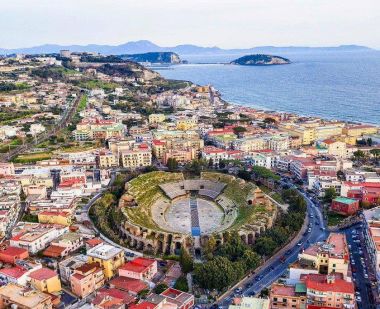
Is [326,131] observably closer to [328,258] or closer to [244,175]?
[244,175]

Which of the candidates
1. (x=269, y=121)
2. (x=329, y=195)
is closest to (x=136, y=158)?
(x=329, y=195)

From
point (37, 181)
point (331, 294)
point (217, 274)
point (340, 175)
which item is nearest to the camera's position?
point (331, 294)

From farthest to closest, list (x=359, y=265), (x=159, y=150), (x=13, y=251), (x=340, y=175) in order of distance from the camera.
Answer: (x=159, y=150) < (x=340, y=175) < (x=13, y=251) < (x=359, y=265)

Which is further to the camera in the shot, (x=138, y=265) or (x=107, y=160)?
(x=107, y=160)

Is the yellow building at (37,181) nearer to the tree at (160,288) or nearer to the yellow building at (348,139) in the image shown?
the tree at (160,288)

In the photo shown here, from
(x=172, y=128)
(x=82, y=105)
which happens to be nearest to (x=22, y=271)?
(x=172, y=128)

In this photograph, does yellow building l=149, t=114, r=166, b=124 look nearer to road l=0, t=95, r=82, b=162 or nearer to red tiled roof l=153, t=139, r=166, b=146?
road l=0, t=95, r=82, b=162

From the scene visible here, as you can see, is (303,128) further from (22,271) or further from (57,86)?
(57,86)
